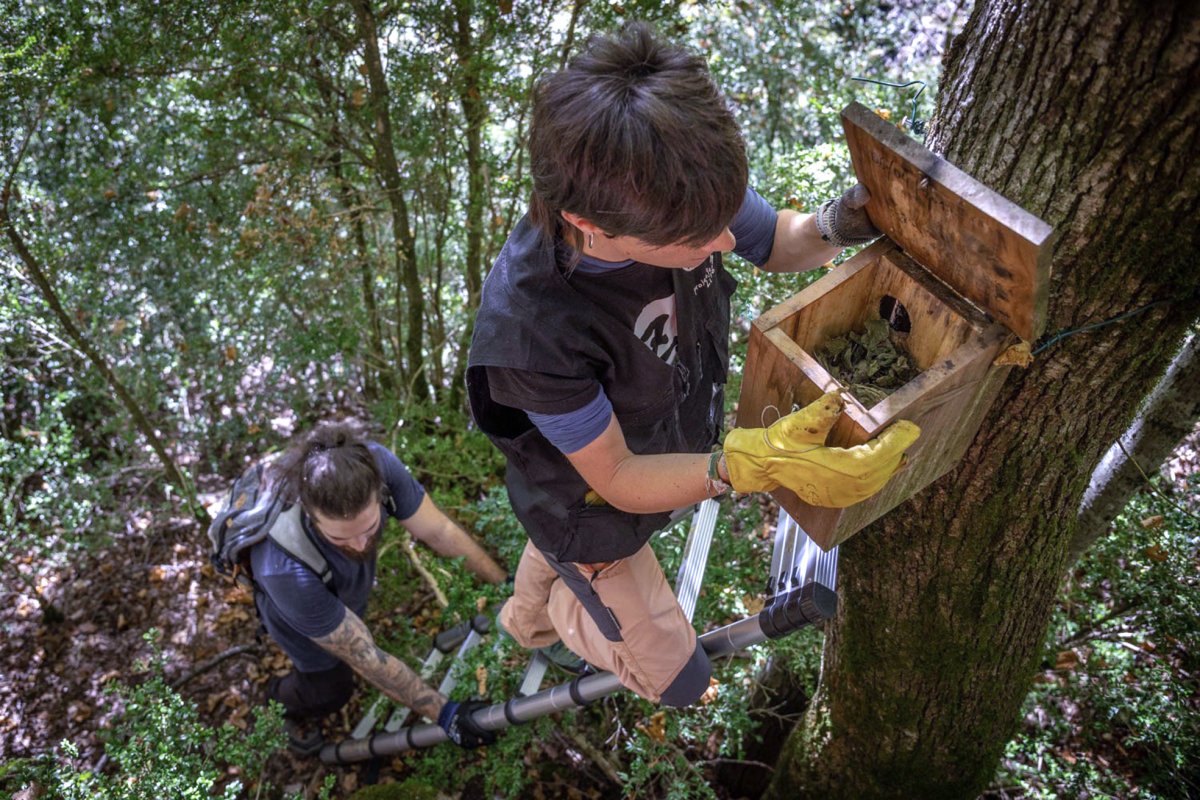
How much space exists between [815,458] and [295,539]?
2.21m

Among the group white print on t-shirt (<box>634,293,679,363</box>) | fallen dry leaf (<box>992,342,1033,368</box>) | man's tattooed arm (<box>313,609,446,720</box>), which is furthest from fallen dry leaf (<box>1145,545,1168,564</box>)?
man's tattooed arm (<box>313,609,446,720</box>)

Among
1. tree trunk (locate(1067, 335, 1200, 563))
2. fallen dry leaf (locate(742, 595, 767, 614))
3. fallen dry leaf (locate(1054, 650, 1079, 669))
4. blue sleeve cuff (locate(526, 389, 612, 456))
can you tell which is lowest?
fallen dry leaf (locate(742, 595, 767, 614))

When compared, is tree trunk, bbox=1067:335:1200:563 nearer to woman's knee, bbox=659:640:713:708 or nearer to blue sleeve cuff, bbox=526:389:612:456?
woman's knee, bbox=659:640:713:708

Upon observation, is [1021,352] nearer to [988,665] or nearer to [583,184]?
[583,184]

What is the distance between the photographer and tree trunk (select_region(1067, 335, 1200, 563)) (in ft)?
7.82

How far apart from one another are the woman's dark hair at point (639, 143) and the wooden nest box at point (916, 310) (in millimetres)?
288

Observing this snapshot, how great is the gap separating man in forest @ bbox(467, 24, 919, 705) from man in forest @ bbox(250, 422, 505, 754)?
0.89 metres

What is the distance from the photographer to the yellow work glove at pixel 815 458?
1.39 m

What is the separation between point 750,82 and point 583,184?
3891 millimetres

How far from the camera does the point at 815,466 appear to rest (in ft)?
4.76

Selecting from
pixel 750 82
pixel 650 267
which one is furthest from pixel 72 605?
pixel 750 82

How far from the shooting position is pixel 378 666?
3.10 m

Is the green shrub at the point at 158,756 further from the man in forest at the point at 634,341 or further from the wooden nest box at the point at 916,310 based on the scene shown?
the wooden nest box at the point at 916,310

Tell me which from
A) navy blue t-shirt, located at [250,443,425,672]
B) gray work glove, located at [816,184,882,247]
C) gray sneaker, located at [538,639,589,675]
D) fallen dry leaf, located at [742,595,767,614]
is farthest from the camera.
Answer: fallen dry leaf, located at [742,595,767,614]
